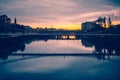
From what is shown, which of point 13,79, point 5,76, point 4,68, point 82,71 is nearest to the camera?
point 13,79

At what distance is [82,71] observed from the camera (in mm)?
14250

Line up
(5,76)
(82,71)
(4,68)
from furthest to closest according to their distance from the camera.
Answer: (4,68), (82,71), (5,76)

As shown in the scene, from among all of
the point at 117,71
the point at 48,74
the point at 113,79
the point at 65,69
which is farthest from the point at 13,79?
the point at 117,71

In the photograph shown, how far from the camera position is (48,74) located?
13.2m

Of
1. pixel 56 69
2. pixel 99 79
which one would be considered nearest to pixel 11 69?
pixel 56 69

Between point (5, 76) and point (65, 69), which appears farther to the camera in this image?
point (65, 69)

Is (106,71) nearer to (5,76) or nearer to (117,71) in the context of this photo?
(117,71)

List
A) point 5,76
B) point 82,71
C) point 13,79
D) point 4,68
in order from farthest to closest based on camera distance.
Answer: point 4,68, point 82,71, point 5,76, point 13,79

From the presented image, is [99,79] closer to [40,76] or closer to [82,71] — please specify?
[82,71]

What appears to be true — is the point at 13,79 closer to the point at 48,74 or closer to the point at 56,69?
the point at 48,74

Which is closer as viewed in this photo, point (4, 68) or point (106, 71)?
point (106, 71)

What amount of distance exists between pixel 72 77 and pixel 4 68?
213 inches

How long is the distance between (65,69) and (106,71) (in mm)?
2684

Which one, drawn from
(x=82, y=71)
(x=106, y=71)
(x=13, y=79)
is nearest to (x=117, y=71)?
(x=106, y=71)
